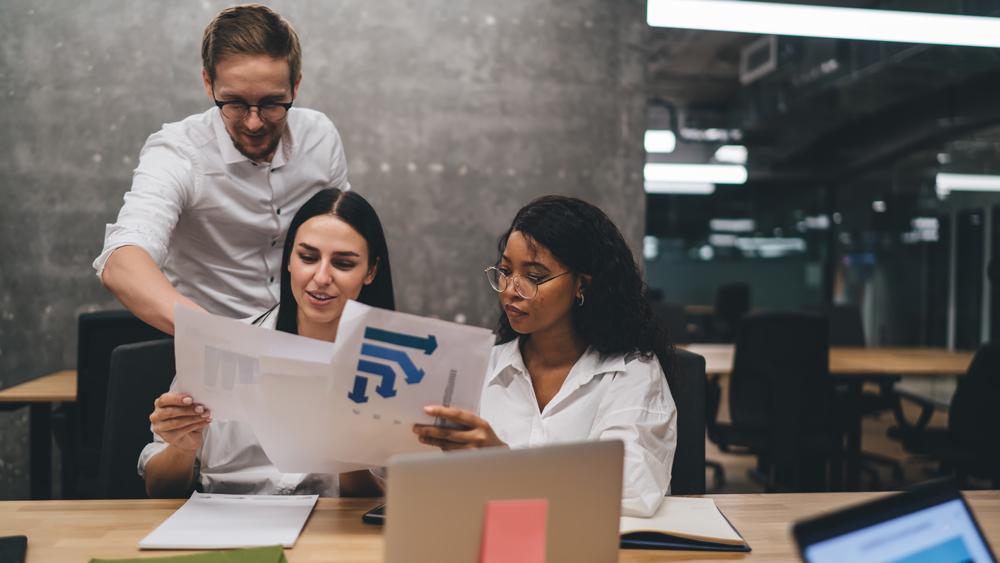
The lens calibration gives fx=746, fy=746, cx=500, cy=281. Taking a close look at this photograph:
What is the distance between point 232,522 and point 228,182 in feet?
3.55

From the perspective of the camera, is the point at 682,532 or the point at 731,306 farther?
the point at 731,306

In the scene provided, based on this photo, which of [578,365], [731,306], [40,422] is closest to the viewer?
[578,365]

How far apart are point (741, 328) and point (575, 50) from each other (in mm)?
1570

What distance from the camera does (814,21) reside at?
3.37 meters

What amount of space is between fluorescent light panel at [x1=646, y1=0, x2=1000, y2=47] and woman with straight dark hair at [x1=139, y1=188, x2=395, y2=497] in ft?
6.99

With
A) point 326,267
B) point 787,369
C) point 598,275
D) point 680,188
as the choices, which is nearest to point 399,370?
point 326,267

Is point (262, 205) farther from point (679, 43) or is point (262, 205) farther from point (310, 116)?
point (679, 43)

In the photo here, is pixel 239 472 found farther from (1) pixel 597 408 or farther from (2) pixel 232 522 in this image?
(1) pixel 597 408

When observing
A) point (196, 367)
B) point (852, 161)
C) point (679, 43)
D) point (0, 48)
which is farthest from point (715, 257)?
point (196, 367)

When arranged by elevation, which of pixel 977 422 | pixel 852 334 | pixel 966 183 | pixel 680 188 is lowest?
pixel 977 422

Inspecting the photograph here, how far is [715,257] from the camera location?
430 inches

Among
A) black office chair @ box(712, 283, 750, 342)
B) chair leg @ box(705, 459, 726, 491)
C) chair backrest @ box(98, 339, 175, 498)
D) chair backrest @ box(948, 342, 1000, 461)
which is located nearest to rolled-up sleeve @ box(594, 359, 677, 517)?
chair backrest @ box(98, 339, 175, 498)

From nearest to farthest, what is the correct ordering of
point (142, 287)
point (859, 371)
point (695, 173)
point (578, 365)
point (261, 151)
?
point (142, 287) → point (578, 365) → point (261, 151) → point (859, 371) → point (695, 173)

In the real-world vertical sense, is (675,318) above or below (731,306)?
above
